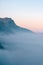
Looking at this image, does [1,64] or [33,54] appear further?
[33,54]

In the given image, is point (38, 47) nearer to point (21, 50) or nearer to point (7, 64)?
point (21, 50)

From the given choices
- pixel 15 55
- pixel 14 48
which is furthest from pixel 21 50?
pixel 15 55

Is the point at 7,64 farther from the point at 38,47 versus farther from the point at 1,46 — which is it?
the point at 38,47

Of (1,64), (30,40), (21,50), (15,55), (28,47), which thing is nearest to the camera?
(1,64)

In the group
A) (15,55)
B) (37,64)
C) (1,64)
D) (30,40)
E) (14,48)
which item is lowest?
(1,64)

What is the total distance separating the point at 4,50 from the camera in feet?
395

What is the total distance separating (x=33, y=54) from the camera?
116 metres

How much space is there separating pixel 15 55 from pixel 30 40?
5489 centimetres

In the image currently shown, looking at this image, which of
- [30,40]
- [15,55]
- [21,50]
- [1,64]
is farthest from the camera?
Result: [30,40]

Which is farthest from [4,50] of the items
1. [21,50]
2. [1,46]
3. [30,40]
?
[30,40]

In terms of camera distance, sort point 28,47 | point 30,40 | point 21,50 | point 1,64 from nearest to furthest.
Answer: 1. point 1,64
2. point 21,50
3. point 28,47
4. point 30,40

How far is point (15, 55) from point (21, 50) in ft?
44.6

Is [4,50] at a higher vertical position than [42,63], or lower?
higher

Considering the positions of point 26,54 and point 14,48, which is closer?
point 26,54
